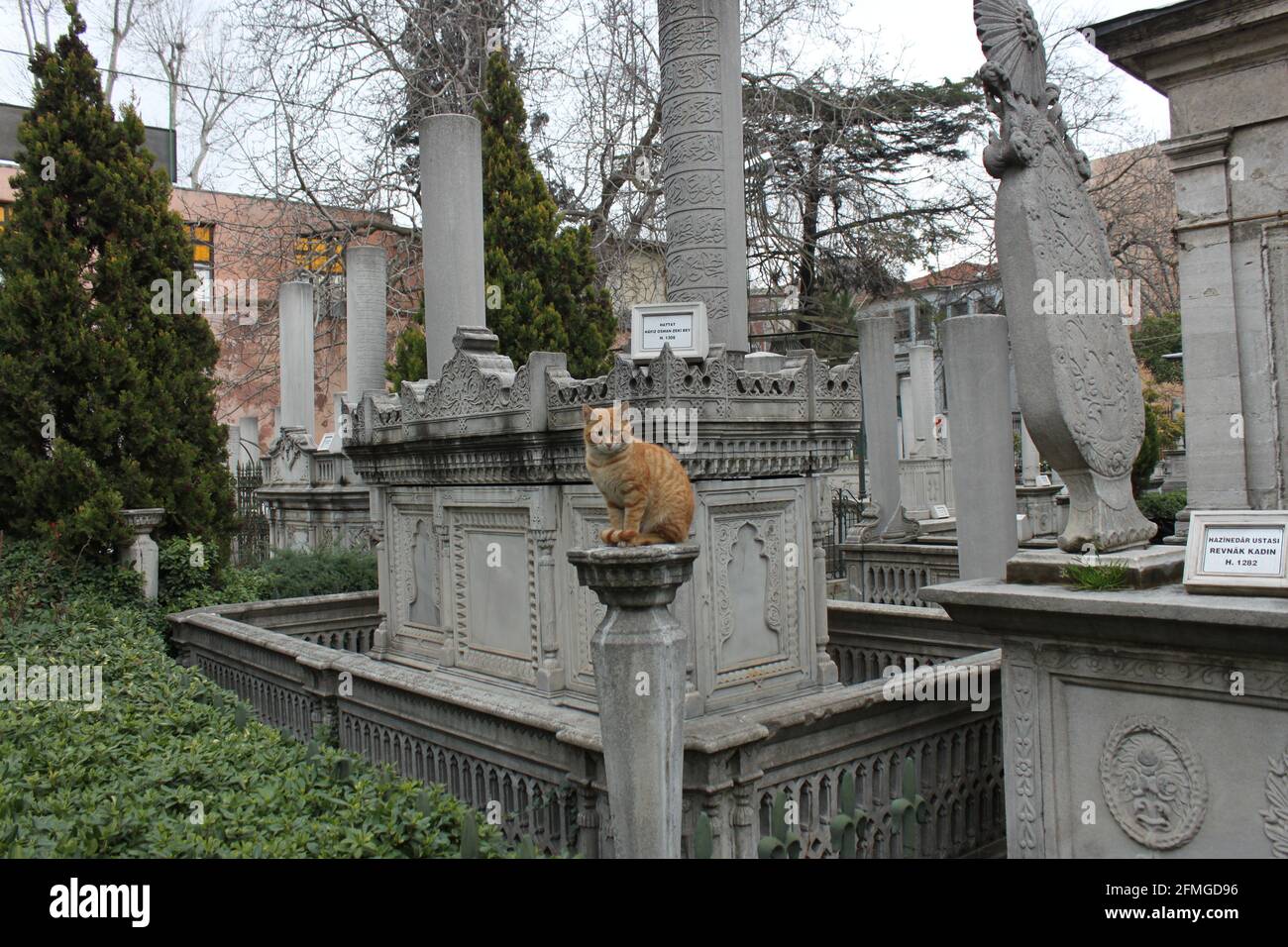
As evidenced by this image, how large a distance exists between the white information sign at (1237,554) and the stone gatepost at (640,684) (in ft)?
6.63

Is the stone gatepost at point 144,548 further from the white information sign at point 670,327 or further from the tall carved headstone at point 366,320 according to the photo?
the white information sign at point 670,327

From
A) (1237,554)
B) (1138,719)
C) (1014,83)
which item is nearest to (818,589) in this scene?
(1138,719)

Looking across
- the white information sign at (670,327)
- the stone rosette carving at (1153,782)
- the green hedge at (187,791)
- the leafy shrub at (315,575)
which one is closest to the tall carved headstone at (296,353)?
the leafy shrub at (315,575)

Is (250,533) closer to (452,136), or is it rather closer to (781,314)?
(452,136)

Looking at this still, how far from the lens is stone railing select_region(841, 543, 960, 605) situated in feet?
42.9

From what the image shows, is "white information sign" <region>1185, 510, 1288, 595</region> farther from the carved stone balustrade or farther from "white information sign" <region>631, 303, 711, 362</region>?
"white information sign" <region>631, 303, 711, 362</region>

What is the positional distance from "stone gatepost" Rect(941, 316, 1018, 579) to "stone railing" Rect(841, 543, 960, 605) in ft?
9.03

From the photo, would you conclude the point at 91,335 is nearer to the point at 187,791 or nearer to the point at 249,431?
the point at 187,791

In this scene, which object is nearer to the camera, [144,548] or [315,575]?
[144,548]

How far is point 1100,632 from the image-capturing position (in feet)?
13.1

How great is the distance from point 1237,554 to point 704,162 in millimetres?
6331

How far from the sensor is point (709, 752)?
4.56 meters
